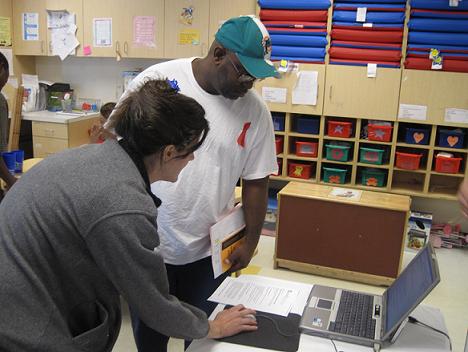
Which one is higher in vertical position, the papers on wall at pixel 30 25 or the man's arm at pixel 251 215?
the papers on wall at pixel 30 25

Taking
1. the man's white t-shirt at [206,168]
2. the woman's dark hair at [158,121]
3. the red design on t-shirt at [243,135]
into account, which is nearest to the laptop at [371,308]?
the man's white t-shirt at [206,168]

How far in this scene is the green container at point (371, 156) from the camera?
3839 mm

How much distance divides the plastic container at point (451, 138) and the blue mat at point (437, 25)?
2.51ft

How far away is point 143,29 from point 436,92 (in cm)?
252

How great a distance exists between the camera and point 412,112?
3.66 metres

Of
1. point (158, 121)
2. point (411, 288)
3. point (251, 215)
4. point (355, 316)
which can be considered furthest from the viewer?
point (251, 215)

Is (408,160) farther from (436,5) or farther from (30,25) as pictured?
(30,25)

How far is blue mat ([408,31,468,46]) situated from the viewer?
350cm

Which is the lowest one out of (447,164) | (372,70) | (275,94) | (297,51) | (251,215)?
(447,164)

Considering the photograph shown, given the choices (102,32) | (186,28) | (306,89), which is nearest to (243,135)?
(306,89)

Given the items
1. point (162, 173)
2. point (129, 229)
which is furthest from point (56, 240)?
point (162, 173)

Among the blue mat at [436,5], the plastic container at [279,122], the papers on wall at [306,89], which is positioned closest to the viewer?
the blue mat at [436,5]

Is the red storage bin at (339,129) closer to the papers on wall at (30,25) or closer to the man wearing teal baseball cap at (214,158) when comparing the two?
the man wearing teal baseball cap at (214,158)

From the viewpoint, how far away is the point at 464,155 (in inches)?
149
